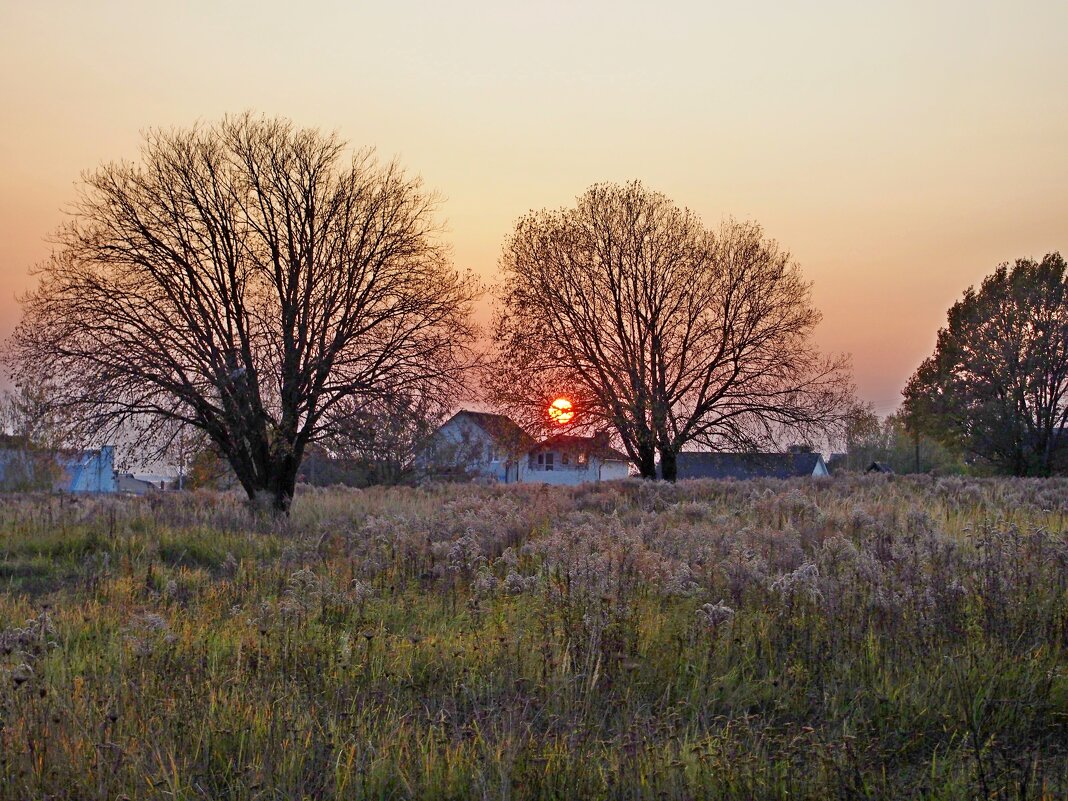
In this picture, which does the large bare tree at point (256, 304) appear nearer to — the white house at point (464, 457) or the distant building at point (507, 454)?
the distant building at point (507, 454)

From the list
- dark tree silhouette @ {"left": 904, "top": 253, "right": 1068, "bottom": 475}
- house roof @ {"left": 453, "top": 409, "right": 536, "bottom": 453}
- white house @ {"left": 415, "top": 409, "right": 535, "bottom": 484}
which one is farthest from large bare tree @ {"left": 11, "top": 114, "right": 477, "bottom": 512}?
dark tree silhouette @ {"left": 904, "top": 253, "right": 1068, "bottom": 475}

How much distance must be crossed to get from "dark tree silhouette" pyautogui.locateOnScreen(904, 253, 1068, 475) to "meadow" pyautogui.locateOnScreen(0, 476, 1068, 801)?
3992 centimetres

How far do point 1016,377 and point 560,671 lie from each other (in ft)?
156

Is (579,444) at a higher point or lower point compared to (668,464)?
higher

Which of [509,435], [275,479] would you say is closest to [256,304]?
[275,479]

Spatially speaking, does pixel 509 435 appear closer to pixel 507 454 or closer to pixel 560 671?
pixel 507 454

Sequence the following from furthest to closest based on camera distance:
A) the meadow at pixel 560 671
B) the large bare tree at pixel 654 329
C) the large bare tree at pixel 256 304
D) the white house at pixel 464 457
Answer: the white house at pixel 464 457
the large bare tree at pixel 654 329
the large bare tree at pixel 256 304
the meadow at pixel 560 671

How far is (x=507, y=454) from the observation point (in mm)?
34781

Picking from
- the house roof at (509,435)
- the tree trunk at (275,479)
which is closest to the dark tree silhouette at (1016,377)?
the house roof at (509,435)

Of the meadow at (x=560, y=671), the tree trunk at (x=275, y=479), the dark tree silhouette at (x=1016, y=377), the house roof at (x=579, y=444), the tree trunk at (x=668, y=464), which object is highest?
the dark tree silhouette at (x=1016, y=377)

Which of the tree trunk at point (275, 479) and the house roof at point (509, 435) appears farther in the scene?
the house roof at point (509, 435)

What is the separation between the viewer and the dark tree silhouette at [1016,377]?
46219 millimetres

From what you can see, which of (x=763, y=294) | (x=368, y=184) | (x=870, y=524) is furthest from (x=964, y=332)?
(x=870, y=524)

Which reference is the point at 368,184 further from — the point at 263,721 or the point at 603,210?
the point at 263,721
